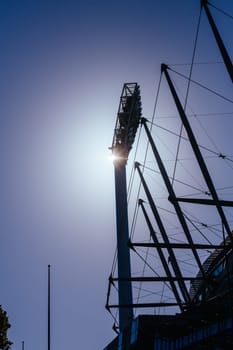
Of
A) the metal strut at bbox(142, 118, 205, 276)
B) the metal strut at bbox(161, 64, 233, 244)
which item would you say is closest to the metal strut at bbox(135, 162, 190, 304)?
the metal strut at bbox(142, 118, 205, 276)

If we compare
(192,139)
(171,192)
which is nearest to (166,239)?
Result: (171,192)

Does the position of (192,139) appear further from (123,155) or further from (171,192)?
(123,155)

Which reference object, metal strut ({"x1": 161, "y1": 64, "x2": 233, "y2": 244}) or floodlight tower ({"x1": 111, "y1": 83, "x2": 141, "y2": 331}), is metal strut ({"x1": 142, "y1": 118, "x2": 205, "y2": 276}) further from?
floodlight tower ({"x1": 111, "y1": 83, "x2": 141, "y2": 331})

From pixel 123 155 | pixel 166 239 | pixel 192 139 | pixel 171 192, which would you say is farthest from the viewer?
pixel 123 155

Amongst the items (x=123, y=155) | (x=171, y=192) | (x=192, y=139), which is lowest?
(x=171, y=192)

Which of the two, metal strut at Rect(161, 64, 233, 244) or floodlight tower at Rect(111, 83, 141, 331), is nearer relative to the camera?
metal strut at Rect(161, 64, 233, 244)

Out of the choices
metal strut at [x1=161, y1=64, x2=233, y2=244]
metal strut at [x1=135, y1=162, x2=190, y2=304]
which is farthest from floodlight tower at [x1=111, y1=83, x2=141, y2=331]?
metal strut at [x1=161, y1=64, x2=233, y2=244]

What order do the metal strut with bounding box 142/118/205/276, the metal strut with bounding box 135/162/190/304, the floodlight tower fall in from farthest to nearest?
the floodlight tower < the metal strut with bounding box 135/162/190/304 < the metal strut with bounding box 142/118/205/276

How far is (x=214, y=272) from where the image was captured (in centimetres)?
5516

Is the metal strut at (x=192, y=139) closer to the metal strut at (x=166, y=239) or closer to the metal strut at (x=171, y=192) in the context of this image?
the metal strut at (x=171, y=192)

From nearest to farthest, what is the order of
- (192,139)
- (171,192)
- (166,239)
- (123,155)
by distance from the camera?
(192,139) < (171,192) < (166,239) < (123,155)

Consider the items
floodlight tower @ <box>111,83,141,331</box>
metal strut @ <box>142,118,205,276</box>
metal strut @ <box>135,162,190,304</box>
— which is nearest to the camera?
metal strut @ <box>142,118,205,276</box>

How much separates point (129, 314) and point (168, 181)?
2170 centimetres

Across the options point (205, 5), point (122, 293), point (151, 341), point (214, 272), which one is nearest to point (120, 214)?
point (122, 293)
